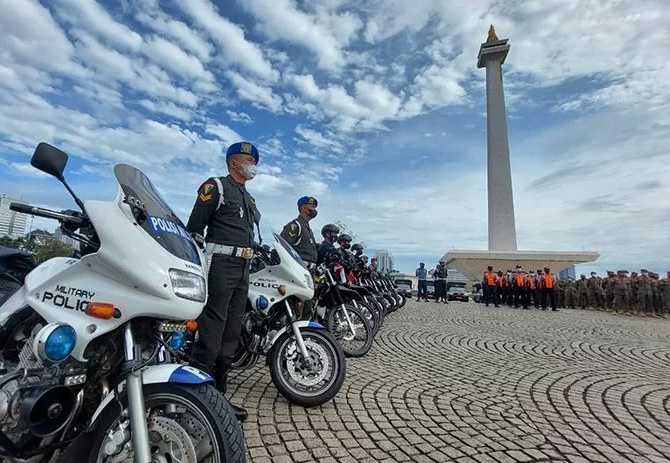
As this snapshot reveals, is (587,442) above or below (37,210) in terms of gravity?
below

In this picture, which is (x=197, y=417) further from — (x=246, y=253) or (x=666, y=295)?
(x=666, y=295)

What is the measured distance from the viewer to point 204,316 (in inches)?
114

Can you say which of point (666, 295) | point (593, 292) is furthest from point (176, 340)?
point (593, 292)

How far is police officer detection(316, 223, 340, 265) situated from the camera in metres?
5.69

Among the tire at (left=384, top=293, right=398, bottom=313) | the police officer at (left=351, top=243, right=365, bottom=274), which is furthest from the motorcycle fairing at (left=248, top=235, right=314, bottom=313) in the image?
the tire at (left=384, top=293, right=398, bottom=313)

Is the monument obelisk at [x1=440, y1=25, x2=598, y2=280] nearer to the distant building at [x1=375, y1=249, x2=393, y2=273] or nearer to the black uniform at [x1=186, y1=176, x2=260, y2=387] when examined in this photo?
the distant building at [x1=375, y1=249, x2=393, y2=273]

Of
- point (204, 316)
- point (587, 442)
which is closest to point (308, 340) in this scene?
point (204, 316)

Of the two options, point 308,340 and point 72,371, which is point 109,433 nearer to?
point 72,371

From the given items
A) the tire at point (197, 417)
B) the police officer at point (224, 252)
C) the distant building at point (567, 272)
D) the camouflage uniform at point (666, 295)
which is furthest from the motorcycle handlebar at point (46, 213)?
the distant building at point (567, 272)

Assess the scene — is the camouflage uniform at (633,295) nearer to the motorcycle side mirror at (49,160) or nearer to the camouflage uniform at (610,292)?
the camouflage uniform at (610,292)

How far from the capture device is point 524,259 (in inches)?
1129

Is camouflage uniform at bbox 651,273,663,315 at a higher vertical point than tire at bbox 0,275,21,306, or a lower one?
higher

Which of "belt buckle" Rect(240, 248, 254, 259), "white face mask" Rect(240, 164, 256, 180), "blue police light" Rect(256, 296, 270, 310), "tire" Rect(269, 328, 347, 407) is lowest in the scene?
"tire" Rect(269, 328, 347, 407)

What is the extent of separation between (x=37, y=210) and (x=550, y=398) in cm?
420
